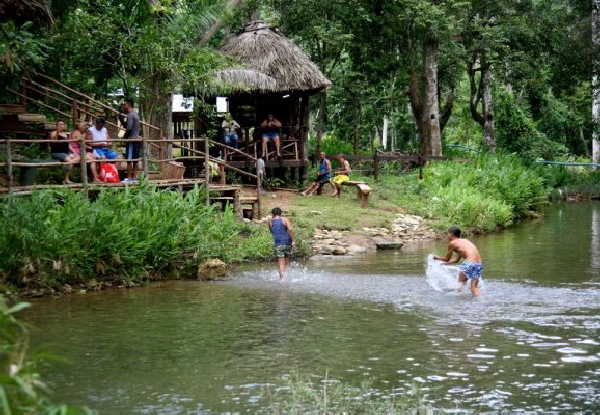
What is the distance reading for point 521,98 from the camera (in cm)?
4059

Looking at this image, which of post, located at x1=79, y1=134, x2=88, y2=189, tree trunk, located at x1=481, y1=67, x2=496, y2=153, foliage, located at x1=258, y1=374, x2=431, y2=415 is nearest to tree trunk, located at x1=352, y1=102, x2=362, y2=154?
tree trunk, located at x1=481, y1=67, x2=496, y2=153

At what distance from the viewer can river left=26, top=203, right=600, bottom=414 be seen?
30.0 ft

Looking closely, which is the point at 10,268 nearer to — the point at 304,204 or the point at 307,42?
the point at 304,204

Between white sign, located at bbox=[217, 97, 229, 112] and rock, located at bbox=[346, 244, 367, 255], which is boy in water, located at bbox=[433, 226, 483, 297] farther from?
white sign, located at bbox=[217, 97, 229, 112]

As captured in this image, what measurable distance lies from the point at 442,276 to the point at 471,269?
0.81m

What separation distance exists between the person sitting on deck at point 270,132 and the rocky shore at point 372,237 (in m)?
4.89

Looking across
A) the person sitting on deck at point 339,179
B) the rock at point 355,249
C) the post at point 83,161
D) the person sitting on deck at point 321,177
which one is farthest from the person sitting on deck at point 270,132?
the post at point 83,161

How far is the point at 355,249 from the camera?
68.6ft

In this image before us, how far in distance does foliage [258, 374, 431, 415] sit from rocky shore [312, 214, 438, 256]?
36.4ft

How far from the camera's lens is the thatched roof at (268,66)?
25.7 metres

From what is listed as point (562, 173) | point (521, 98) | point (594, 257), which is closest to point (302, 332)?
point (594, 257)

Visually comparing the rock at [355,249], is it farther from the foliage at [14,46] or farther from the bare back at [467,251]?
the foliage at [14,46]

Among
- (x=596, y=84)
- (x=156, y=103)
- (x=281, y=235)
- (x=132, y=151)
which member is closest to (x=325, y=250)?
(x=281, y=235)

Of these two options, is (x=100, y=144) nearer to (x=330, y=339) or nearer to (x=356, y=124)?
(x=330, y=339)
